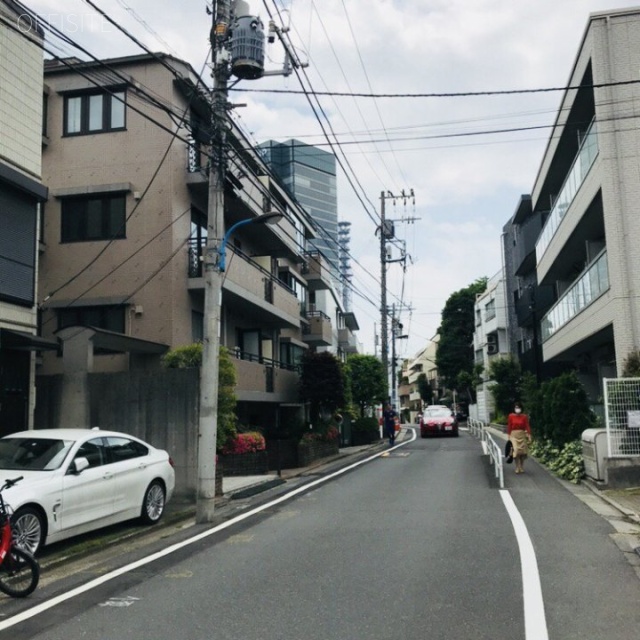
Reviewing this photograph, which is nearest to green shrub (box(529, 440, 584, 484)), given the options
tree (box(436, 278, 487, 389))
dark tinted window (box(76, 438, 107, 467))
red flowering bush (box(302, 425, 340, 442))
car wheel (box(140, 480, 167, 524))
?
red flowering bush (box(302, 425, 340, 442))

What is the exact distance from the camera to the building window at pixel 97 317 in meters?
18.8

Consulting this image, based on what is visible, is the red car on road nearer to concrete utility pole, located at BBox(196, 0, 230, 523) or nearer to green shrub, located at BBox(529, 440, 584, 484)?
green shrub, located at BBox(529, 440, 584, 484)

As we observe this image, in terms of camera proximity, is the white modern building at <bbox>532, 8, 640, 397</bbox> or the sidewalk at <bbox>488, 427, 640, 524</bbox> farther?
the white modern building at <bbox>532, 8, 640, 397</bbox>

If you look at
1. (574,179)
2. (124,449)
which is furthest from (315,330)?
(124,449)

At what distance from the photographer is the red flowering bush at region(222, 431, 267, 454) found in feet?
59.4

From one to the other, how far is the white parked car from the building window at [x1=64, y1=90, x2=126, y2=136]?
11.7 meters

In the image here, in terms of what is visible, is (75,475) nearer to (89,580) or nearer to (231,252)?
(89,580)

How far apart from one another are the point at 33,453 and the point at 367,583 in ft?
16.3

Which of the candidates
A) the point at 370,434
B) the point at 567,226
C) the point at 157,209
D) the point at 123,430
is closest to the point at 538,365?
the point at 370,434

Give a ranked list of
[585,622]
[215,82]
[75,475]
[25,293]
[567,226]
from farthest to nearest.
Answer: [567,226] → [25,293] → [215,82] → [75,475] → [585,622]

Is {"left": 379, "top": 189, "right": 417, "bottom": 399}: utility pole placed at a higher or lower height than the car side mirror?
higher

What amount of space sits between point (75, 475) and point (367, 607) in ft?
15.4

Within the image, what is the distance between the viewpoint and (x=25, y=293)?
1355cm

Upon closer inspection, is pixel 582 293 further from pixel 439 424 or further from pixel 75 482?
pixel 439 424
